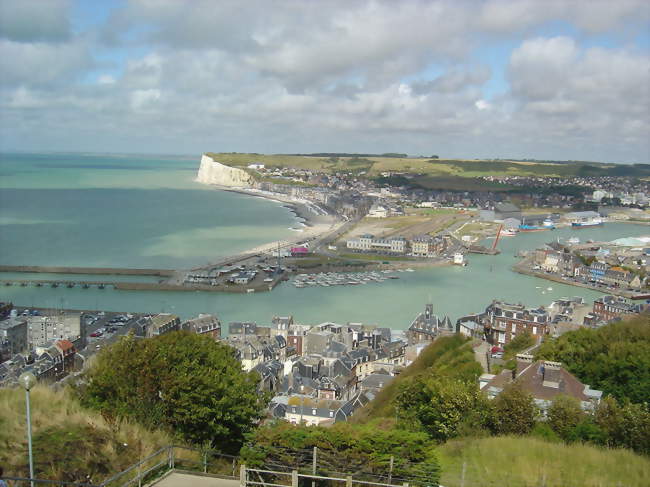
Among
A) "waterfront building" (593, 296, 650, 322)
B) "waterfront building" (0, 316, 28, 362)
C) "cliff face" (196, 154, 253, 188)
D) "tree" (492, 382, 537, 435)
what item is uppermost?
"cliff face" (196, 154, 253, 188)

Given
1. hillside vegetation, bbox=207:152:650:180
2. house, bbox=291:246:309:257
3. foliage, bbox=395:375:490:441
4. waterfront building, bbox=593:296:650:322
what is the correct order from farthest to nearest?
hillside vegetation, bbox=207:152:650:180
house, bbox=291:246:309:257
waterfront building, bbox=593:296:650:322
foliage, bbox=395:375:490:441

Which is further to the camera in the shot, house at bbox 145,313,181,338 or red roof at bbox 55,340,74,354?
house at bbox 145,313,181,338

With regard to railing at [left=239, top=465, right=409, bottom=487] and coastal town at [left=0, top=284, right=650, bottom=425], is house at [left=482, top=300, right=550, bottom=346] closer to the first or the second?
coastal town at [left=0, top=284, right=650, bottom=425]

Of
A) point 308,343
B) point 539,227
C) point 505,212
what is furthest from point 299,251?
point 505,212

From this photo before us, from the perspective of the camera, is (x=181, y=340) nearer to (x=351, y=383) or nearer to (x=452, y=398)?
(x=452, y=398)

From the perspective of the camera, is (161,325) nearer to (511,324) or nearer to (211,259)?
(511,324)

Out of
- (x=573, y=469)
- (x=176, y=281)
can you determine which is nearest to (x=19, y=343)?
(x=176, y=281)

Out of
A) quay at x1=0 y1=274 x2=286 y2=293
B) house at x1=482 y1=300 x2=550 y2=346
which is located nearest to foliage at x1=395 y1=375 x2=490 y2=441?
house at x1=482 y1=300 x2=550 y2=346
